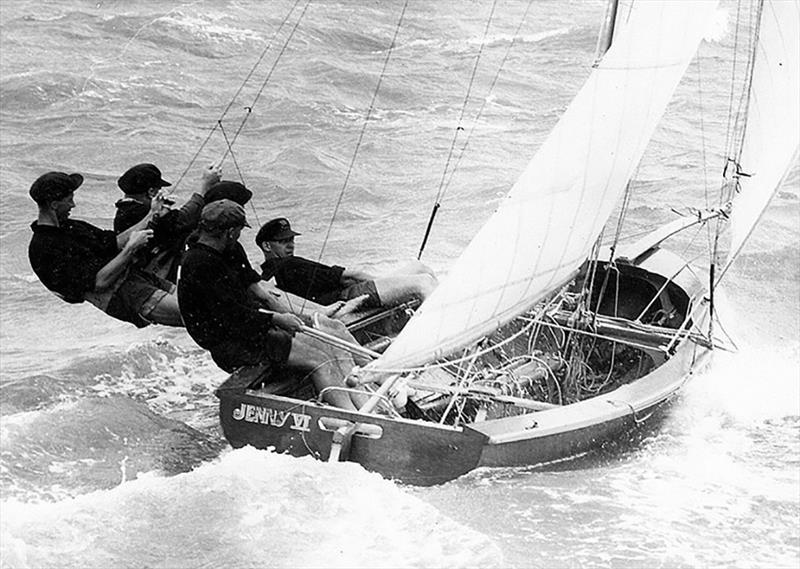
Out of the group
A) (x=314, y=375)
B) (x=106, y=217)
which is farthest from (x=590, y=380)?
(x=106, y=217)

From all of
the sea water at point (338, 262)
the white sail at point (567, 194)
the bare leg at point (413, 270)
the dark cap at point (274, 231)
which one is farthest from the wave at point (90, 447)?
the white sail at point (567, 194)

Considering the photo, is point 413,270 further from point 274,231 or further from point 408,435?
point 408,435

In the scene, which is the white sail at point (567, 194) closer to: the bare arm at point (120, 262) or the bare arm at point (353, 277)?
the bare arm at point (120, 262)

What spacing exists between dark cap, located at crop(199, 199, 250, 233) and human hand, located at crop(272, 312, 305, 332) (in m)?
0.65

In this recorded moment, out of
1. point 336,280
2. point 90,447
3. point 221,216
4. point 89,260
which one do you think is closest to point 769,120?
point 336,280

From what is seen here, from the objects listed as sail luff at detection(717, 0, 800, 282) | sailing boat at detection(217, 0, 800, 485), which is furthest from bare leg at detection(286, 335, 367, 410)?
sail luff at detection(717, 0, 800, 282)

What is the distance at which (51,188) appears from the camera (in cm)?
761

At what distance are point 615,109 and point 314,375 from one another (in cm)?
223

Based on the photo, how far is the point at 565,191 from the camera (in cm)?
727

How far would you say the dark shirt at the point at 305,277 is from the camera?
859 cm

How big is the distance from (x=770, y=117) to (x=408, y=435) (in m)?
3.63

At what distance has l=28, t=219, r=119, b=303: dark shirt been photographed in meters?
7.70

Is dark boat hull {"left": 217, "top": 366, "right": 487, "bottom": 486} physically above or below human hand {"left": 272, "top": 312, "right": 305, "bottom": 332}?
below

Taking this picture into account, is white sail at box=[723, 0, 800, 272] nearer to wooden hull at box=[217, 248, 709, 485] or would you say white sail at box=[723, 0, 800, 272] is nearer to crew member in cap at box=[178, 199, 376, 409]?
wooden hull at box=[217, 248, 709, 485]
